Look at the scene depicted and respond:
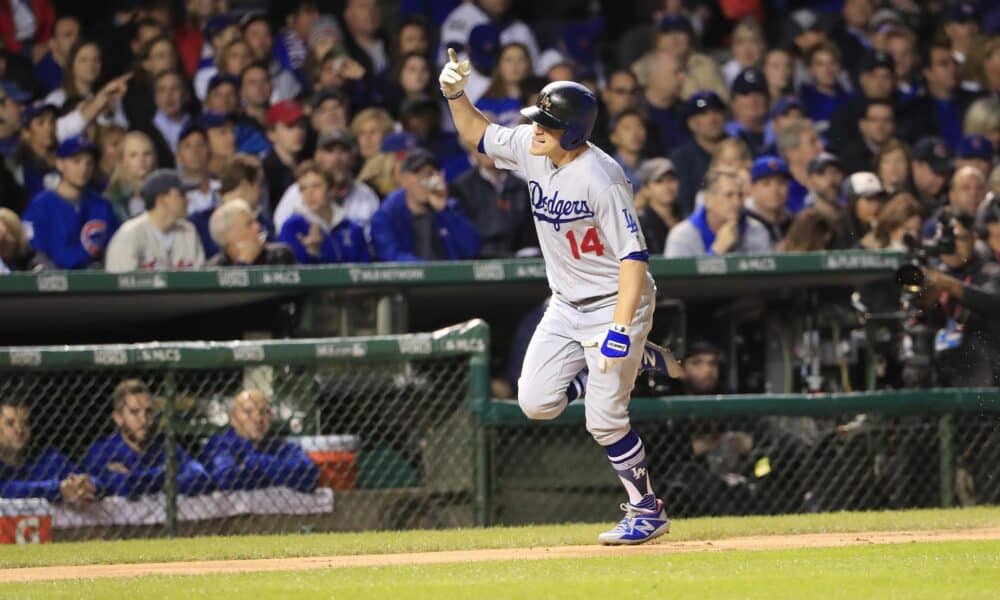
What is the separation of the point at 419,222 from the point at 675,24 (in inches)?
137

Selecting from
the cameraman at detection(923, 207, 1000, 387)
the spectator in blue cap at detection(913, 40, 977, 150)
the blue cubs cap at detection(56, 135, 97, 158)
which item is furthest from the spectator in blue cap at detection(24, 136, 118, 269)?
the spectator in blue cap at detection(913, 40, 977, 150)

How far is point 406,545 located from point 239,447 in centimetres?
136

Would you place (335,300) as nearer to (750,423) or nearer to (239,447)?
(239,447)

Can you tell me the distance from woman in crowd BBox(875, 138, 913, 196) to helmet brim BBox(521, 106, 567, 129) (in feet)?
15.1

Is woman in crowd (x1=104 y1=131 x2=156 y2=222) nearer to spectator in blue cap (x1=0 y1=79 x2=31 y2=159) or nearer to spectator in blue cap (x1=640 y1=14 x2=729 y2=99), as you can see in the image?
spectator in blue cap (x1=0 y1=79 x2=31 y2=159)

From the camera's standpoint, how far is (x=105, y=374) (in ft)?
29.3

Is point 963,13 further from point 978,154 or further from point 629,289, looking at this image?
point 629,289

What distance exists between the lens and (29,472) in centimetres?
775

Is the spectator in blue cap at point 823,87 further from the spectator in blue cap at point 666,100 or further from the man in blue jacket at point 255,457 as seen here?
the man in blue jacket at point 255,457

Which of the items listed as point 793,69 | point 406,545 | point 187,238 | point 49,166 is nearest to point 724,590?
point 406,545

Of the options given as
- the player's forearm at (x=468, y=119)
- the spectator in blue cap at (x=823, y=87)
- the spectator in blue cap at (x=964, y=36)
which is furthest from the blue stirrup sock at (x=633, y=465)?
the spectator in blue cap at (x=964, y=36)

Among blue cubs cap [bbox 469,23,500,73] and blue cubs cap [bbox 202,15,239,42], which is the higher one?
blue cubs cap [bbox 202,15,239,42]

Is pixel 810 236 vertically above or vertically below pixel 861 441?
above

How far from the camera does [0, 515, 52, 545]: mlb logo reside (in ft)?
24.8
